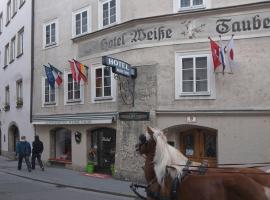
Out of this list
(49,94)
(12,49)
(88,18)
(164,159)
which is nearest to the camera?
(164,159)

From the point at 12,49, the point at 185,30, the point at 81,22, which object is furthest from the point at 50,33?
the point at 185,30

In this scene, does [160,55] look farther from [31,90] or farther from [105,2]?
[31,90]

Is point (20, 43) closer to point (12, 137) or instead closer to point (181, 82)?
point (12, 137)

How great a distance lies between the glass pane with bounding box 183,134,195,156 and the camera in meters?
16.6

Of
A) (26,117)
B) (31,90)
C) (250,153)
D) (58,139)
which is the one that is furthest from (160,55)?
(26,117)

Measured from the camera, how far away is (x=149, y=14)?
17.2m

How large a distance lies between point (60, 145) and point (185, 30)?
33.9ft

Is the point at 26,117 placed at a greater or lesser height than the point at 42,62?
lesser

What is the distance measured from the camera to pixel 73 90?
21.5 metres

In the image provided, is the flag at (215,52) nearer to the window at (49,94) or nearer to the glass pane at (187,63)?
the glass pane at (187,63)

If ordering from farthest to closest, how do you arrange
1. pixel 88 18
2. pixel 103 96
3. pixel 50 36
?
pixel 50 36 → pixel 88 18 → pixel 103 96

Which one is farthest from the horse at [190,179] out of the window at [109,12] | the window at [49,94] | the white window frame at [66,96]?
the window at [49,94]

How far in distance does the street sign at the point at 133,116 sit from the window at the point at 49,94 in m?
6.33

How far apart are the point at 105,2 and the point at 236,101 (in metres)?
7.49
